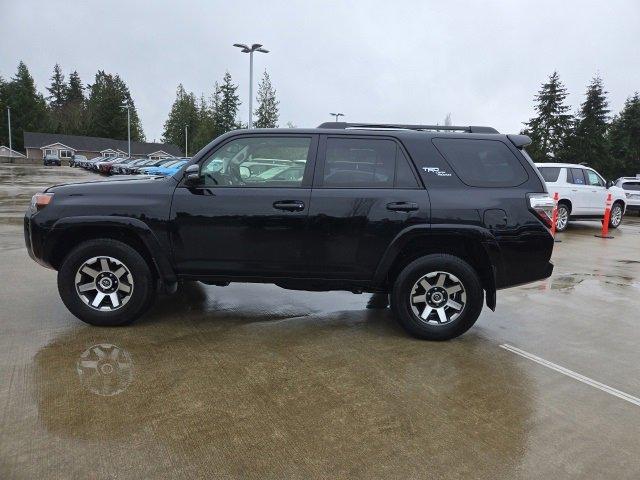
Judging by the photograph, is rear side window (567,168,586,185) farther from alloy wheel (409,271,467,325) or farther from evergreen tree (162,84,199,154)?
evergreen tree (162,84,199,154)

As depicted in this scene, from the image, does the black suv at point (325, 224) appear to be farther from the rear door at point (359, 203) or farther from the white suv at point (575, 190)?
Result: the white suv at point (575, 190)

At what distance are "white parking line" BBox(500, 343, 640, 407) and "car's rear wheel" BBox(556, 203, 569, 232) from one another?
10.4 meters

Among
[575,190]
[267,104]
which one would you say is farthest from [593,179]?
[267,104]

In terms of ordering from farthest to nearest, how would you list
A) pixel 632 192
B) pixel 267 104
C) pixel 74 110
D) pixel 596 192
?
pixel 74 110
pixel 267 104
pixel 632 192
pixel 596 192

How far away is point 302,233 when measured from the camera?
463cm

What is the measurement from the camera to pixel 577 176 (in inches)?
564

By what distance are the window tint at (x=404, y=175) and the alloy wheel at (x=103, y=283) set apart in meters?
2.66

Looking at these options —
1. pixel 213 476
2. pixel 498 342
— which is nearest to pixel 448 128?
pixel 498 342

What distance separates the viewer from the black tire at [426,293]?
4625mm

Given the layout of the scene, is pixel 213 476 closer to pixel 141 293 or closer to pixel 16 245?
pixel 141 293

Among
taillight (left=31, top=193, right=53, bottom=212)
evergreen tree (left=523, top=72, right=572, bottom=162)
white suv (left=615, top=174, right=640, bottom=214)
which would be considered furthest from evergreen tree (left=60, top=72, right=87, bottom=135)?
taillight (left=31, top=193, right=53, bottom=212)

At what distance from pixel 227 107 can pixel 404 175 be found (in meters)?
91.0

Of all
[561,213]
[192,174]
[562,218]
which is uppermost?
[192,174]

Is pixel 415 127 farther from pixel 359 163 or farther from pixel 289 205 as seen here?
pixel 289 205
